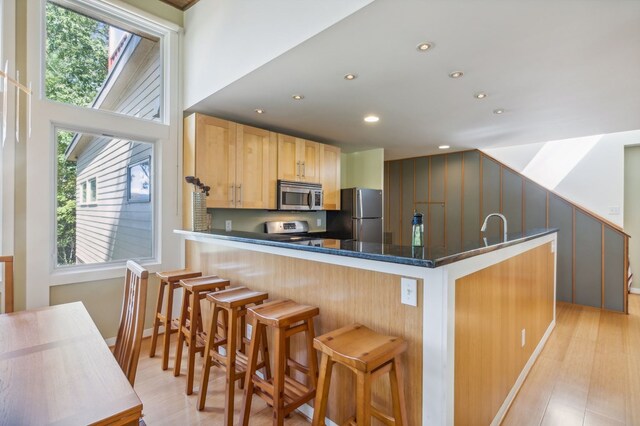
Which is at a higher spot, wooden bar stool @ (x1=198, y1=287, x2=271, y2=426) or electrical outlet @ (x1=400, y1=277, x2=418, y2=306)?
electrical outlet @ (x1=400, y1=277, x2=418, y2=306)

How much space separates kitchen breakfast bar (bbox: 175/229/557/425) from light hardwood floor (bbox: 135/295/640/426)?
145 millimetres

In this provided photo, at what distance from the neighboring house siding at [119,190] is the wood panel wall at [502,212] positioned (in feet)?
10.1

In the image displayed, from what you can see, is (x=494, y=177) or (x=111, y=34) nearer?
(x=111, y=34)

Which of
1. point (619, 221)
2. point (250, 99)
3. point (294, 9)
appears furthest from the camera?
point (619, 221)

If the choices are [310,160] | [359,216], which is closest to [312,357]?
[310,160]

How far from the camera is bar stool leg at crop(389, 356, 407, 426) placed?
54.3 inches

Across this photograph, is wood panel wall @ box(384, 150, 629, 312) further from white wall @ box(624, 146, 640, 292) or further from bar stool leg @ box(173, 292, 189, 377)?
bar stool leg @ box(173, 292, 189, 377)

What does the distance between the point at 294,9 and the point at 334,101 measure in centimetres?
103

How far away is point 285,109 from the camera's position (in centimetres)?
314

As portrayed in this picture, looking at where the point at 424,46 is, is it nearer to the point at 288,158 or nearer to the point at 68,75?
the point at 288,158

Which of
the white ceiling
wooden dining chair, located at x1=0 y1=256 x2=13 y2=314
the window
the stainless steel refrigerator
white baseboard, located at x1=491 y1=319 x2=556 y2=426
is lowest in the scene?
white baseboard, located at x1=491 y1=319 x2=556 y2=426

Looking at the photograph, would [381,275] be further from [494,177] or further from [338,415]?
[494,177]

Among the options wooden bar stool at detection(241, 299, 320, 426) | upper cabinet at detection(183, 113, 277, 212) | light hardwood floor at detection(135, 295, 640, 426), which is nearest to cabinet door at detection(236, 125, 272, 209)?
upper cabinet at detection(183, 113, 277, 212)

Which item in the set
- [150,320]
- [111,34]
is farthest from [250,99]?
[150,320]
